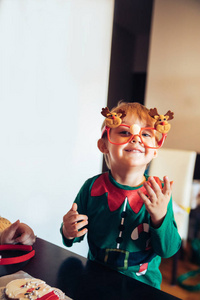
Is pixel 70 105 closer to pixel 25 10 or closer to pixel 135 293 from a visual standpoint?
pixel 25 10

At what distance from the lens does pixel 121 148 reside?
27.0 inches

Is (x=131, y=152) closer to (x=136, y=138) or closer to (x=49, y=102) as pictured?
(x=136, y=138)

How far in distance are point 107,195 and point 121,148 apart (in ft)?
0.44

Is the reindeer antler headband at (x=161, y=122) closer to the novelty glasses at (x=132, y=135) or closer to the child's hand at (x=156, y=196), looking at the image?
the novelty glasses at (x=132, y=135)

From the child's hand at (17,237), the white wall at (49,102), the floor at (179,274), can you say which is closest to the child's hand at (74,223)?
the child's hand at (17,237)

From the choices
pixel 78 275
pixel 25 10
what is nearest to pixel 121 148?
pixel 78 275

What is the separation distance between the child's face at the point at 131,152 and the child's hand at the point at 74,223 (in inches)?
5.9

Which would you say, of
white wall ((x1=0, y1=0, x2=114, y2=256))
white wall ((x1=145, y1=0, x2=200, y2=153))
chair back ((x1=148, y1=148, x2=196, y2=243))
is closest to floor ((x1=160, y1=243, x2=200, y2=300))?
chair back ((x1=148, y1=148, x2=196, y2=243))

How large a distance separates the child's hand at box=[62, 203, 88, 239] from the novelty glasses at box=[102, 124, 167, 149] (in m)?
0.18

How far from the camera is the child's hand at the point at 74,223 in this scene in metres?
0.65

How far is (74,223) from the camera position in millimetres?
670

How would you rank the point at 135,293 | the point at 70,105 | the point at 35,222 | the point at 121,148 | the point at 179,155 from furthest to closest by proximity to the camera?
1. the point at 179,155
2. the point at 70,105
3. the point at 35,222
4. the point at 121,148
5. the point at 135,293

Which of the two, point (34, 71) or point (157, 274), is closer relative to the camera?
point (157, 274)

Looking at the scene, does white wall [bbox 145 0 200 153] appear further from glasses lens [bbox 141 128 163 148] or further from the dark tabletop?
the dark tabletop
